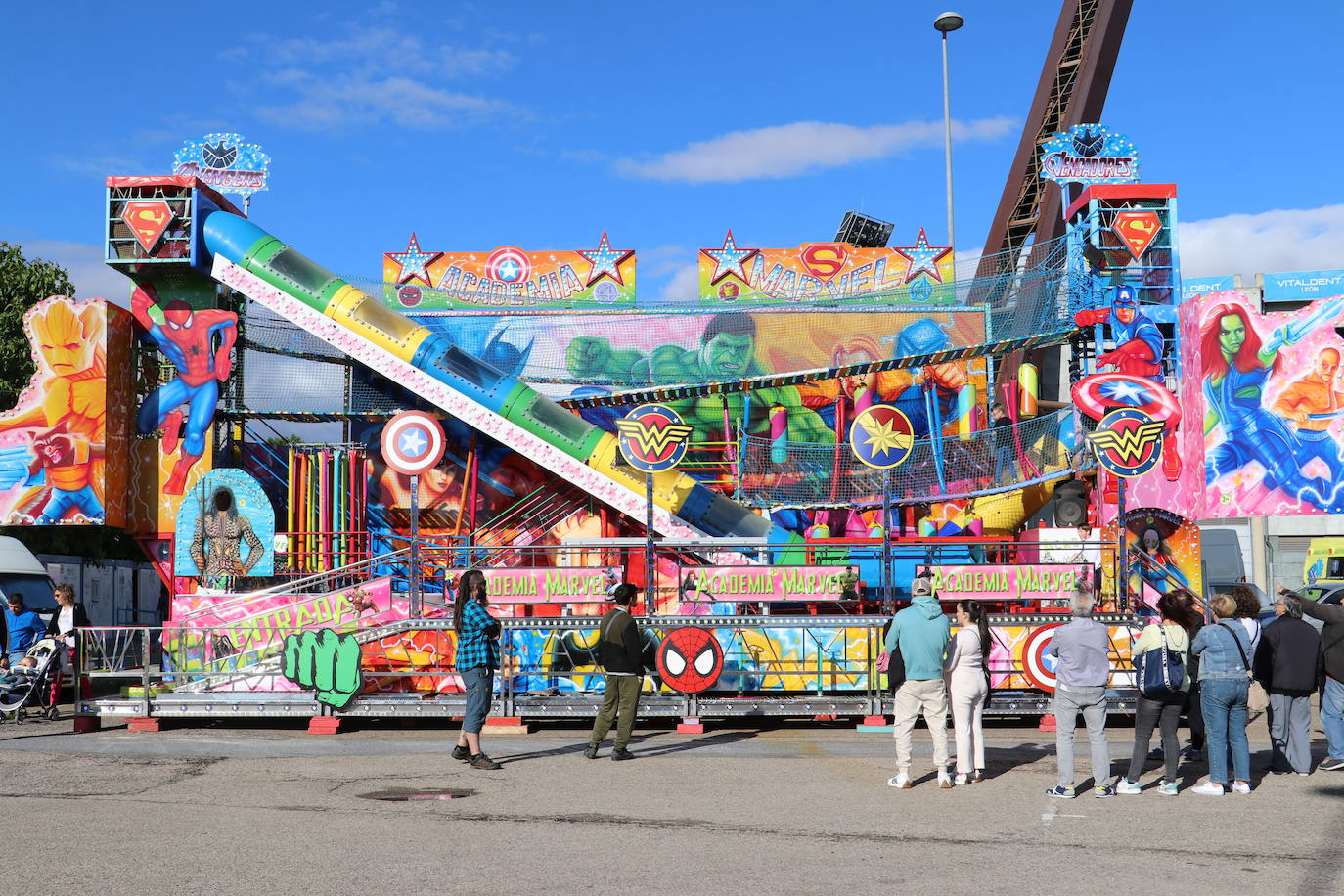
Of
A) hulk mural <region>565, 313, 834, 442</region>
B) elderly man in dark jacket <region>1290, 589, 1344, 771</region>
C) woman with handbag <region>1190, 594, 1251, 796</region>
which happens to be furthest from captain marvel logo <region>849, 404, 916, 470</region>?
woman with handbag <region>1190, 594, 1251, 796</region>

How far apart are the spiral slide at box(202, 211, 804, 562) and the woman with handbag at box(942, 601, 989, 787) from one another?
10.4 m

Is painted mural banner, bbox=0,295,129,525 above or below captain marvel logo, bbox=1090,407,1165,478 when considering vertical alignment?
above

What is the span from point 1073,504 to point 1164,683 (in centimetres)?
1413

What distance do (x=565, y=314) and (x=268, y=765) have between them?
1568cm

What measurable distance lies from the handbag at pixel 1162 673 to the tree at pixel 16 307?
29.3 metres

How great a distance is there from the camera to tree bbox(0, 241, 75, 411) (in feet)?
103

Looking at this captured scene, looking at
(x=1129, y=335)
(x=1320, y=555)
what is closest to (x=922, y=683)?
(x=1129, y=335)

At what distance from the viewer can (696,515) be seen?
2144 cm

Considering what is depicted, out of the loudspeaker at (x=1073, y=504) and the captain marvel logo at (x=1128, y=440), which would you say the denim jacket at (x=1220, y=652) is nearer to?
the captain marvel logo at (x=1128, y=440)

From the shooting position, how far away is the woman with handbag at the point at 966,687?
411 inches

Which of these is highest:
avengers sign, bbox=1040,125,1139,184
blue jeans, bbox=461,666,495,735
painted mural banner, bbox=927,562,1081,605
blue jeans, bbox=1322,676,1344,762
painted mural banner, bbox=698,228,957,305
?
avengers sign, bbox=1040,125,1139,184

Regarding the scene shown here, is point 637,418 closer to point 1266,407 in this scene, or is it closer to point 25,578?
point 25,578

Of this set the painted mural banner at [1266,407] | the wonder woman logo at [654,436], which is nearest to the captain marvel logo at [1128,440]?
the wonder woman logo at [654,436]

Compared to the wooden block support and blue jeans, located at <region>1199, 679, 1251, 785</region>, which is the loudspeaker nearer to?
blue jeans, located at <region>1199, 679, 1251, 785</region>
